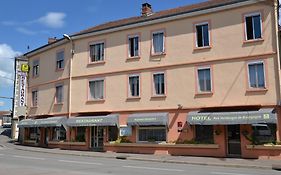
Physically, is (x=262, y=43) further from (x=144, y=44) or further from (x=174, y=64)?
(x=144, y=44)

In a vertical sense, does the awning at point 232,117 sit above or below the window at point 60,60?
below

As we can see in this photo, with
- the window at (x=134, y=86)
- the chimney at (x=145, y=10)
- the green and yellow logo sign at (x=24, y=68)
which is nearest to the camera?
the window at (x=134, y=86)

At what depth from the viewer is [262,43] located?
22.2m

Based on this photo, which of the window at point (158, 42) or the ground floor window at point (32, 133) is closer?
the window at point (158, 42)

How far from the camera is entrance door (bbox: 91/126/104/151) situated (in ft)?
92.4

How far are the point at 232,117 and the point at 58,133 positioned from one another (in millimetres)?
16094

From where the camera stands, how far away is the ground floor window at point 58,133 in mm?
30677

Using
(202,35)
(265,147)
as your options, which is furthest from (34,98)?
(265,147)

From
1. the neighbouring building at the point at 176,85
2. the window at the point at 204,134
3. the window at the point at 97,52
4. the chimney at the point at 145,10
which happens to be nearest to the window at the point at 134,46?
the neighbouring building at the point at 176,85

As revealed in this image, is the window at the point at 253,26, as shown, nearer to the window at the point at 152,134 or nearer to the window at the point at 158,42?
the window at the point at 158,42

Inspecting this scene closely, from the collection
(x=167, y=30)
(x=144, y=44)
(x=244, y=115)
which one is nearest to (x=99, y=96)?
(x=144, y=44)

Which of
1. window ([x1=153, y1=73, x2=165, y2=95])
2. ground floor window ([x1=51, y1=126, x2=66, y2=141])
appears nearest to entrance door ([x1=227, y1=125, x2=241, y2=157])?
window ([x1=153, y1=73, x2=165, y2=95])

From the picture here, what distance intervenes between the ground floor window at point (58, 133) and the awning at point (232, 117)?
1226 centimetres

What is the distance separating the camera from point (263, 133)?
21.6 meters
